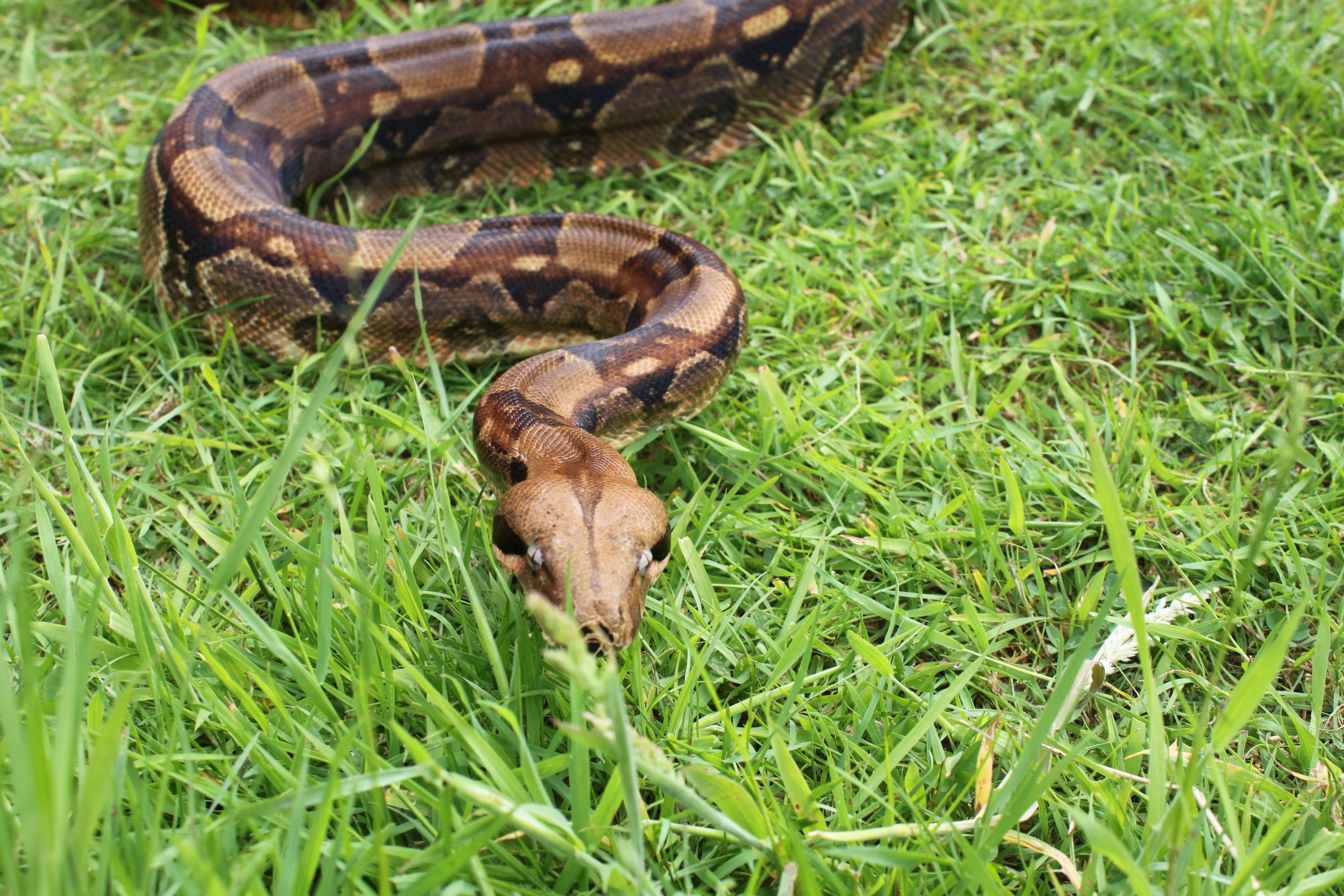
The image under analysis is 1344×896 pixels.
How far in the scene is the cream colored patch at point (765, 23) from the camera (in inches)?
218

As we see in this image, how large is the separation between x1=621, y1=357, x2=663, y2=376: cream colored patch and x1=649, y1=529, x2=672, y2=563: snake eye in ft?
3.13

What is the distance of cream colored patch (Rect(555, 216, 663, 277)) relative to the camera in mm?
4504

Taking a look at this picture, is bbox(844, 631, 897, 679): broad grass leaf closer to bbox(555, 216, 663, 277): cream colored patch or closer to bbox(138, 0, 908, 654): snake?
bbox(138, 0, 908, 654): snake

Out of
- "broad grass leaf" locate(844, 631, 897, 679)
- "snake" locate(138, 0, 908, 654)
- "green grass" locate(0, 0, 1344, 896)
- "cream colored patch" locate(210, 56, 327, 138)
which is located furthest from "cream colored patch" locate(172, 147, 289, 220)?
"broad grass leaf" locate(844, 631, 897, 679)

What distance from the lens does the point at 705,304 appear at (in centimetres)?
410

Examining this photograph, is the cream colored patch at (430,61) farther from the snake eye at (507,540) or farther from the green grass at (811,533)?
the snake eye at (507,540)

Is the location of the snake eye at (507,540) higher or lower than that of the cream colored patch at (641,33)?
lower

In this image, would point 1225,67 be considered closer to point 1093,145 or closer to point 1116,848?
point 1093,145

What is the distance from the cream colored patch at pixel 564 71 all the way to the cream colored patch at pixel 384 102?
0.87 metres

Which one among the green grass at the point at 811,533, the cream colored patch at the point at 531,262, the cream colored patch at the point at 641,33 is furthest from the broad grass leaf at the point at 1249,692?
the cream colored patch at the point at 641,33

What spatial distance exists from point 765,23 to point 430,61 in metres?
2.01

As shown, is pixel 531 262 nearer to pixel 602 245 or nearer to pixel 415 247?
pixel 602 245

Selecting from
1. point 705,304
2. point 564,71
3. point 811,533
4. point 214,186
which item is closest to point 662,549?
point 811,533

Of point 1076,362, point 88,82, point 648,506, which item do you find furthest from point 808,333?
point 88,82
